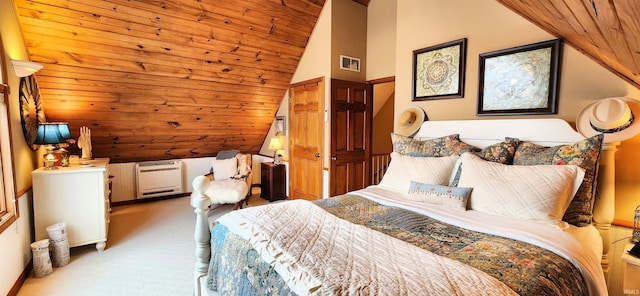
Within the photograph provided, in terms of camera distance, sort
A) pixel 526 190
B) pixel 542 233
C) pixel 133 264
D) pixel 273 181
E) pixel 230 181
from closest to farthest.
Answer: pixel 542 233 → pixel 526 190 → pixel 133 264 → pixel 230 181 → pixel 273 181

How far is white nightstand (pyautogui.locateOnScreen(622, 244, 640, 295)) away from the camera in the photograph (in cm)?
151

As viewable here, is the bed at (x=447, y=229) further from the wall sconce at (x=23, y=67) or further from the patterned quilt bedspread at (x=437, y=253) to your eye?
the wall sconce at (x=23, y=67)

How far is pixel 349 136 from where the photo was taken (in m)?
4.05

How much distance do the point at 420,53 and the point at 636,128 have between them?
170 centimetres

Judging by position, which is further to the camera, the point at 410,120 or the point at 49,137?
the point at 410,120

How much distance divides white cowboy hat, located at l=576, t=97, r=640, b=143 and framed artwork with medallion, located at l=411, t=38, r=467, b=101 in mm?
947

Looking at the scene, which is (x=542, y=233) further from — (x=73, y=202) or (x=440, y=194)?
(x=73, y=202)

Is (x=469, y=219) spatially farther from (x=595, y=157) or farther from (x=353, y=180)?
(x=353, y=180)

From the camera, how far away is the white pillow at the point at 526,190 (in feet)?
5.29

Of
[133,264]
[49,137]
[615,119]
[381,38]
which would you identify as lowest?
[133,264]

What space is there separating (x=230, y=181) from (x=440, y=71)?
3.17m

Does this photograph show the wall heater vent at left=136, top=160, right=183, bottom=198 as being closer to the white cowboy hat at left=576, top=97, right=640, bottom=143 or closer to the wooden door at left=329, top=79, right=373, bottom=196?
the wooden door at left=329, top=79, right=373, bottom=196

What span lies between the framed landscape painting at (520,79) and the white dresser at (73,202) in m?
3.72

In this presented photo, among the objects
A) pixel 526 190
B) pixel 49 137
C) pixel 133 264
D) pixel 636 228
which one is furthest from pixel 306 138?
pixel 636 228
